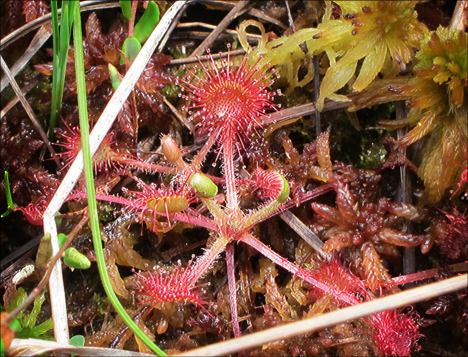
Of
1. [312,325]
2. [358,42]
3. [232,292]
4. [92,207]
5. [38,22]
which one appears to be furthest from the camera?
[38,22]

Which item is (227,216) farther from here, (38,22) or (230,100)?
(38,22)

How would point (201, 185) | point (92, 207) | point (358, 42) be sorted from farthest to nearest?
1. point (358, 42)
2. point (201, 185)
3. point (92, 207)

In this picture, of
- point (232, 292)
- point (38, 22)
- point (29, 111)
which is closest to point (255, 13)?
point (38, 22)

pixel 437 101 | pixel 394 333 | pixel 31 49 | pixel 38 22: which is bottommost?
pixel 394 333

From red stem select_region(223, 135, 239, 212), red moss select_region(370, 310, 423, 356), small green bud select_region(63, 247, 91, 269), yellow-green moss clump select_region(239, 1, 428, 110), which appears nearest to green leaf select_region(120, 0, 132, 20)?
yellow-green moss clump select_region(239, 1, 428, 110)

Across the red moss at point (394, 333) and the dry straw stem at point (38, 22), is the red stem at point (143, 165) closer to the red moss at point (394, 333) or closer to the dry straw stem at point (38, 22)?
the dry straw stem at point (38, 22)

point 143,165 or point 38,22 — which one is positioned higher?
point 38,22

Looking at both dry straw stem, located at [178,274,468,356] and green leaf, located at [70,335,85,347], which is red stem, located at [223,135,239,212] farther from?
green leaf, located at [70,335,85,347]
